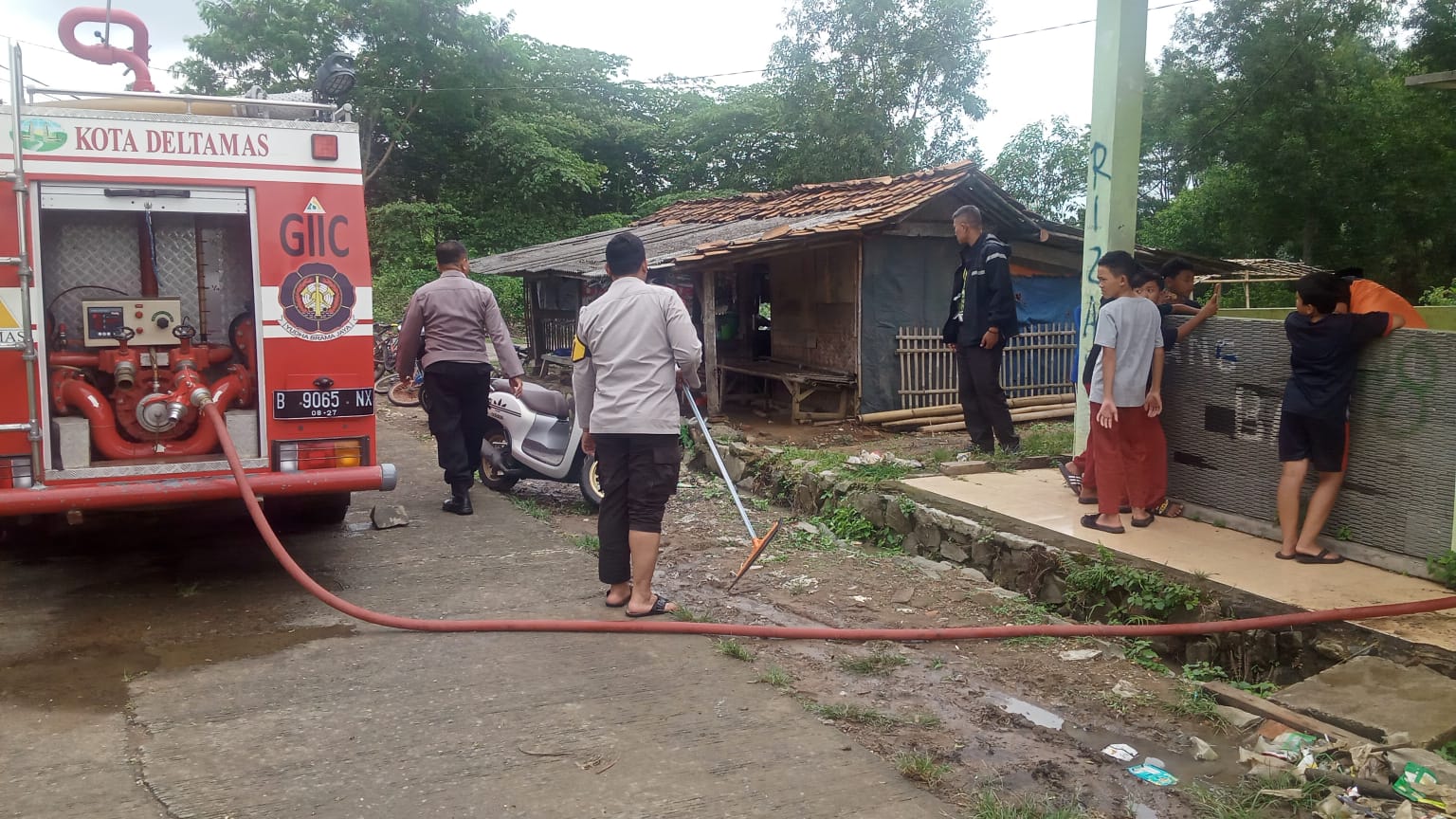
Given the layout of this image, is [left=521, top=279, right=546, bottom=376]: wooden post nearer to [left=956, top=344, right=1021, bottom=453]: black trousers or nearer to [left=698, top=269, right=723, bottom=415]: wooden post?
[left=698, top=269, right=723, bottom=415]: wooden post

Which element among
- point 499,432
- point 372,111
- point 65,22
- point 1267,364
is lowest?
point 499,432

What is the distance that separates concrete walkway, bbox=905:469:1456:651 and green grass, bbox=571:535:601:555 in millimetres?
2153

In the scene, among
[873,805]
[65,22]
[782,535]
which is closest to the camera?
[873,805]

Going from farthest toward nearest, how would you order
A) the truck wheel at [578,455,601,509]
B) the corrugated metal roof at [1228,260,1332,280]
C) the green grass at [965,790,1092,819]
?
the corrugated metal roof at [1228,260,1332,280] → the truck wheel at [578,455,601,509] → the green grass at [965,790,1092,819]

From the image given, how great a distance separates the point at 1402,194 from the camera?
22766 millimetres

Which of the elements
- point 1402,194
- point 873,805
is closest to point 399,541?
point 873,805

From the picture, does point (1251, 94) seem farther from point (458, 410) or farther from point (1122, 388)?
point (458, 410)

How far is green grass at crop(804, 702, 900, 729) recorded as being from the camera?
365 centimetres

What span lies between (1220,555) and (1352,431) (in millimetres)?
846

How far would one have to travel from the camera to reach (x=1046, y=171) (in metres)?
29.2

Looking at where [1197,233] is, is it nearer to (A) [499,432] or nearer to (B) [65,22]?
(A) [499,432]

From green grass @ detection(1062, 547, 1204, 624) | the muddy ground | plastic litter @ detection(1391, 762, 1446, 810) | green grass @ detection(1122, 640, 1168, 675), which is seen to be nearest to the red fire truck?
the muddy ground

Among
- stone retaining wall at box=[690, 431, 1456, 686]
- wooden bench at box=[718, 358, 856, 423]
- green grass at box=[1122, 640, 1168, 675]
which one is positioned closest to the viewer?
stone retaining wall at box=[690, 431, 1456, 686]

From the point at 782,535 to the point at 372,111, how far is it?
2132 centimetres
